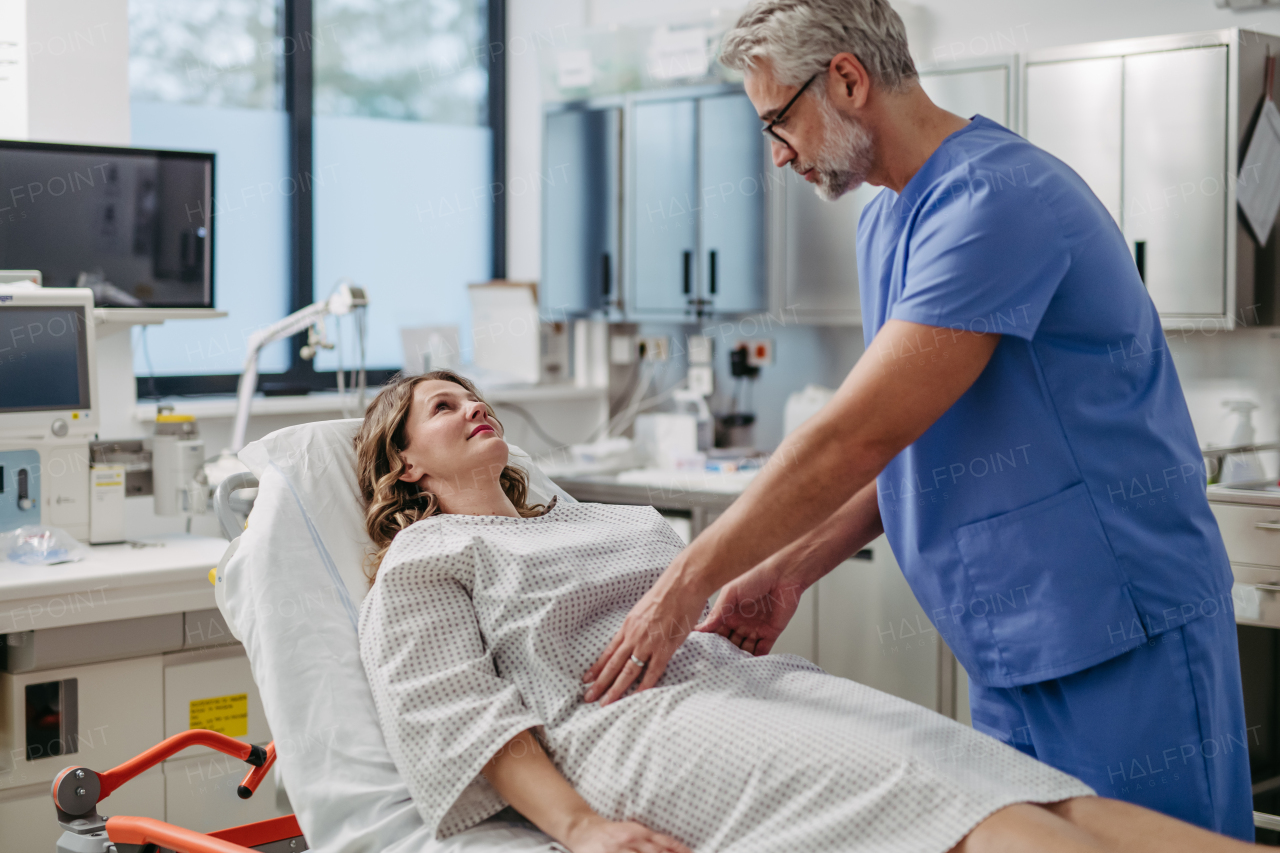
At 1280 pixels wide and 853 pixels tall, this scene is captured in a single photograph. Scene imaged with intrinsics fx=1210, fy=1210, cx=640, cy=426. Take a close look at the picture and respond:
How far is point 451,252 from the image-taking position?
14.2 ft

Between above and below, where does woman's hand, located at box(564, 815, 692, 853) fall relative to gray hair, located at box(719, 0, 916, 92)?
below

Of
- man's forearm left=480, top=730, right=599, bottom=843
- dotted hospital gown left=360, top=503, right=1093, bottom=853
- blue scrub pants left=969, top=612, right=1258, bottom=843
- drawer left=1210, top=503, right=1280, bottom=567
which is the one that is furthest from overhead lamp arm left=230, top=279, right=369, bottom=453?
drawer left=1210, top=503, right=1280, bottom=567

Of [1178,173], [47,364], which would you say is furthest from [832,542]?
[1178,173]

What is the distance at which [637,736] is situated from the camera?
139 cm

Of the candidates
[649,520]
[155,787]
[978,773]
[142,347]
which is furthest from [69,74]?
[978,773]

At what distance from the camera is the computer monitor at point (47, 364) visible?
7.73 feet

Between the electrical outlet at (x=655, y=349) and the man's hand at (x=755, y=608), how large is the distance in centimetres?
260

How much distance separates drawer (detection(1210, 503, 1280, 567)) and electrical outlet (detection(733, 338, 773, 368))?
5.27 ft

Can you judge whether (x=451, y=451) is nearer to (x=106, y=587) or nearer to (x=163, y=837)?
(x=163, y=837)

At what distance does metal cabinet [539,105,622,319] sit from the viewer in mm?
3896

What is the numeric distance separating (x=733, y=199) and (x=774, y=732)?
99.5 inches

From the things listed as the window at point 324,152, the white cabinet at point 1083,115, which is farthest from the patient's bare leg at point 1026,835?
the window at point 324,152

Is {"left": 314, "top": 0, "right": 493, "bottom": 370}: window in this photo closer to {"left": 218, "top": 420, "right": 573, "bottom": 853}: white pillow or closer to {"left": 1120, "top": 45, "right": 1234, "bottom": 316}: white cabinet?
{"left": 218, "top": 420, "right": 573, "bottom": 853}: white pillow

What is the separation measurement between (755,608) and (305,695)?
60cm
